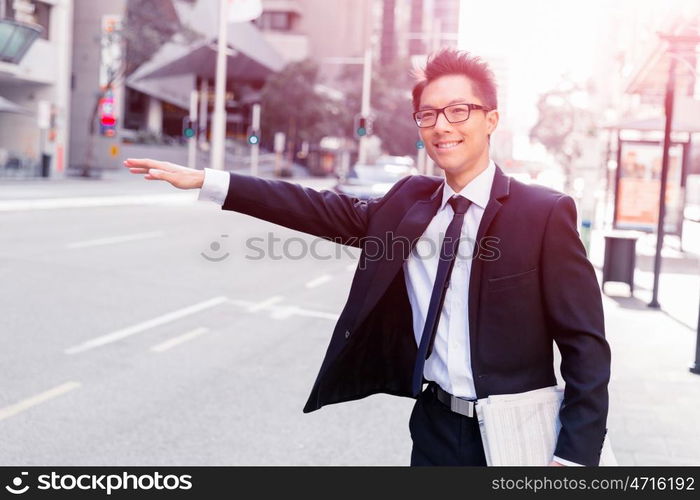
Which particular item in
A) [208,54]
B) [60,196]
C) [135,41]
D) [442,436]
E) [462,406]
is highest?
[208,54]

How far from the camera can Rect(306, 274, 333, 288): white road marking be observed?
11.4 metres

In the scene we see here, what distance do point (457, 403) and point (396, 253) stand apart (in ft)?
1.55

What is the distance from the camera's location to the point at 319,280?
1195cm

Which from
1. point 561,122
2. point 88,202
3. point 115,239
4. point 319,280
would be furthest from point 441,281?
Answer: point 561,122

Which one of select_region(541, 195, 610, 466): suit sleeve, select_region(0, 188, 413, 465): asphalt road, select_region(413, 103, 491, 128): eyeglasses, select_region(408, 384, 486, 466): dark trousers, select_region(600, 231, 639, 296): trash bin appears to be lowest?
select_region(0, 188, 413, 465): asphalt road

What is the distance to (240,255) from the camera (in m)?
14.4

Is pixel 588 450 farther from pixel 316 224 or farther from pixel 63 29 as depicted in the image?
pixel 63 29

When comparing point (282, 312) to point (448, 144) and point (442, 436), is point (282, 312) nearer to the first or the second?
point (442, 436)

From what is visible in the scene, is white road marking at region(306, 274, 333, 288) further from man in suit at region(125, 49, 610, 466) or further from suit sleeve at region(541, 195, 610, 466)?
suit sleeve at region(541, 195, 610, 466)

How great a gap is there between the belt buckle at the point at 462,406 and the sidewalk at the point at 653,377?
8.94 ft

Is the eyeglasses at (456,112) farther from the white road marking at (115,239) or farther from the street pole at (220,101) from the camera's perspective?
the street pole at (220,101)

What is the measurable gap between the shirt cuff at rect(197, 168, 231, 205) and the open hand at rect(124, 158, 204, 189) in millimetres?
22

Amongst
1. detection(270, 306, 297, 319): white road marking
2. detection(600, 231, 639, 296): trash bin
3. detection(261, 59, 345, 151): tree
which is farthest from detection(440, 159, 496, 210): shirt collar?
detection(261, 59, 345, 151): tree
